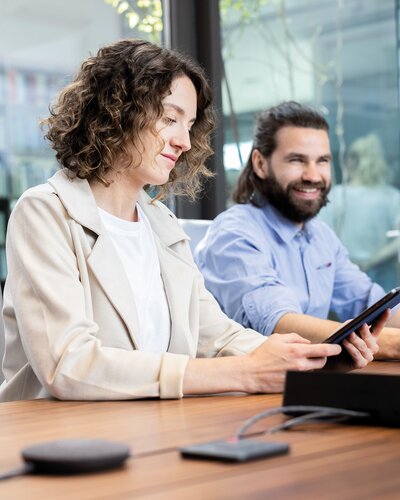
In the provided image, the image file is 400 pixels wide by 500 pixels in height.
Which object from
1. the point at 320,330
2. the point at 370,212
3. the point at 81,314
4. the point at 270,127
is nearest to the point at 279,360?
the point at 81,314

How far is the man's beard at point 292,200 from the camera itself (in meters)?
Result: 3.01

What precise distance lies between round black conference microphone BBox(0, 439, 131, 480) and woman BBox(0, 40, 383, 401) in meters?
0.62

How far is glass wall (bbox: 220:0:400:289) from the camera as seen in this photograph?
15.3ft

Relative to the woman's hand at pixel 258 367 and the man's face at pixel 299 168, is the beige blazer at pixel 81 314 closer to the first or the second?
the woman's hand at pixel 258 367

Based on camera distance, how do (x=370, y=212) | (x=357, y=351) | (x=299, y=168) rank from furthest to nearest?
(x=370, y=212), (x=299, y=168), (x=357, y=351)

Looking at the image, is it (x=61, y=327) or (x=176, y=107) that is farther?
(x=176, y=107)

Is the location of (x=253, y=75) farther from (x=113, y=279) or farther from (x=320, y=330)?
Result: (x=113, y=279)

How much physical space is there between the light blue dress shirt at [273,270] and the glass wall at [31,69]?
1.13 meters

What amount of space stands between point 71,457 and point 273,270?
75.8 inches

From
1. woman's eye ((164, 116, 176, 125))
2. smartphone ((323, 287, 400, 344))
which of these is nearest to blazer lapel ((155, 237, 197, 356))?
woman's eye ((164, 116, 176, 125))

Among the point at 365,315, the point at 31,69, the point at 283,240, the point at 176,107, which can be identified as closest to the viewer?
the point at 365,315

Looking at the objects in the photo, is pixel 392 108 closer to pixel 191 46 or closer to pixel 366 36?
pixel 366 36

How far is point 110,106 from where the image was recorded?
2.04 metres

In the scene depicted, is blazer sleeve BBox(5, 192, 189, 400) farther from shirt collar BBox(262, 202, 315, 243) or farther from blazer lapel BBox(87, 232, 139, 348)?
shirt collar BBox(262, 202, 315, 243)
